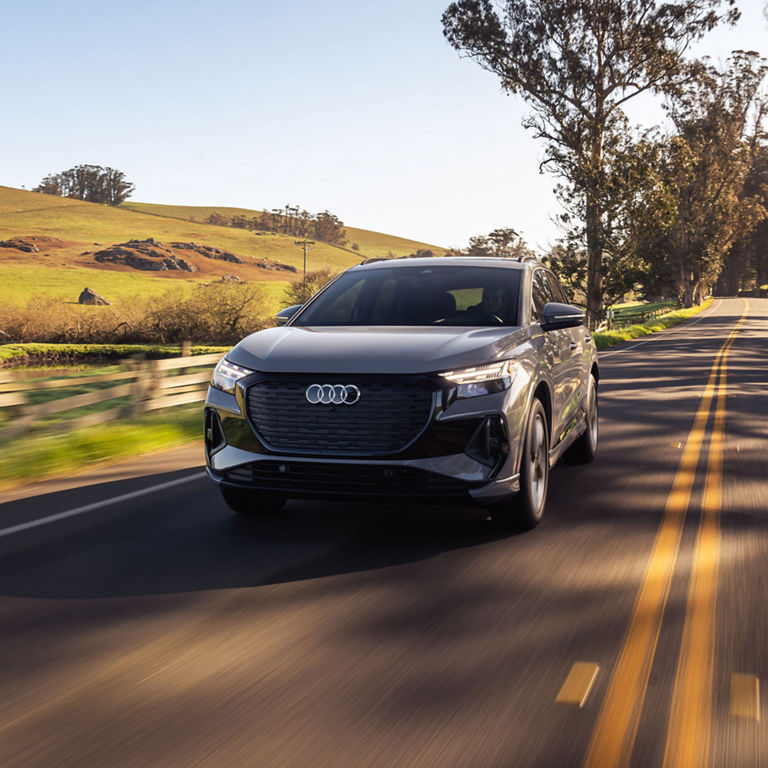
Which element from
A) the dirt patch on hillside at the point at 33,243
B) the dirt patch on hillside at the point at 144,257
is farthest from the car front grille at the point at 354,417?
the dirt patch on hillside at the point at 33,243

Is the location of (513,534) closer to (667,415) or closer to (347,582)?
(347,582)

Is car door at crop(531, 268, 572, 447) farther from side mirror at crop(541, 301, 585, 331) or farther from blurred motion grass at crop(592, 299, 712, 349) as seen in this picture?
blurred motion grass at crop(592, 299, 712, 349)

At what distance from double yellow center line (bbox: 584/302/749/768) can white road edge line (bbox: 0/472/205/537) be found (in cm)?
402

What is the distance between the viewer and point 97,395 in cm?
1055

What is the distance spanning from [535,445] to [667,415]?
285 inches

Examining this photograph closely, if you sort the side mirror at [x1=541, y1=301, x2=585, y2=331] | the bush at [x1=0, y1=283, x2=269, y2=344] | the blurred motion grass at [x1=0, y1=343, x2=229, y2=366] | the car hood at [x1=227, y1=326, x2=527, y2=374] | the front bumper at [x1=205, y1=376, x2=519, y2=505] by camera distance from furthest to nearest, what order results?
the bush at [x1=0, y1=283, x2=269, y2=344] → the blurred motion grass at [x1=0, y1=343, x2=229, y2=366] → the side mirror at [x1=541, y1=301, x2=585, y2=331] → the car hood at [x1=227, y1=326, x2=527, y2=374] → the front bumper at [x1=205, y1=376, x2=519, y2=505]

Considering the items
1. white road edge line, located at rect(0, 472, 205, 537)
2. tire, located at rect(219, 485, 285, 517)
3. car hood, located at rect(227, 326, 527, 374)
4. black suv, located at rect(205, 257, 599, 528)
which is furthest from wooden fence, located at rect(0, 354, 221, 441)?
black suv, located at rect(205, 257, 599, 528)

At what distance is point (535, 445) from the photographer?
6051 mm

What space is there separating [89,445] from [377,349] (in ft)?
18.0

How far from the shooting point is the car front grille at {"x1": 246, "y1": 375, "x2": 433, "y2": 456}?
537 centimetres

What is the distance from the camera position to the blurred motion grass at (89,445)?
886 centimetres

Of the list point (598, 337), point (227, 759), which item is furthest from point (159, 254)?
point (227, 759)

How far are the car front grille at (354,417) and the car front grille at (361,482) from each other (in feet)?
0.30

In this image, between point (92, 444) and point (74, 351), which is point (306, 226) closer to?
point (74, 351)
